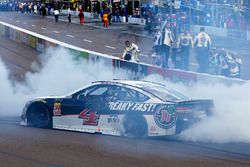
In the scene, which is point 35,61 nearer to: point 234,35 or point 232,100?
point 234,35

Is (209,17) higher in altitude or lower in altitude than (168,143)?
higher

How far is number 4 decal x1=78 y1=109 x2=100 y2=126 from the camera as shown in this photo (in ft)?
43.1

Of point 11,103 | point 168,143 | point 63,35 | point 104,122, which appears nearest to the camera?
point 168,143

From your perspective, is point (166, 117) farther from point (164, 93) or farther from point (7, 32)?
point (7, 32)

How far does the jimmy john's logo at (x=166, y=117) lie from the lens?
1224 centimetres

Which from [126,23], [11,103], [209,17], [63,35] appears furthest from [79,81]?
[126,23]

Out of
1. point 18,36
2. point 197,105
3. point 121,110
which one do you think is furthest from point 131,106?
point 18,36

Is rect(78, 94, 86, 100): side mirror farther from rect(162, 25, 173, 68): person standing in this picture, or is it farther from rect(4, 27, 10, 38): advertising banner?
rect(4, 27, 10, 38): advertising banner

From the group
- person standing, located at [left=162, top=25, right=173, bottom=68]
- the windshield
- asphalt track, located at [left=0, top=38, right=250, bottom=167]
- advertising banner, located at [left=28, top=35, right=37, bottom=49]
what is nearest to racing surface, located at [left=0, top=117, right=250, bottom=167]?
asphalt track, located at [left=0, top=38, right=250, bottom=167]

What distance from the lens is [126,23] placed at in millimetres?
53062

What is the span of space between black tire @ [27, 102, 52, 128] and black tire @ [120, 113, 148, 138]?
6.14 feet

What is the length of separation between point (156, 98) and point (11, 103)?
6.81 m

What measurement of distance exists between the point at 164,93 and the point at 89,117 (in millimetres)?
1517

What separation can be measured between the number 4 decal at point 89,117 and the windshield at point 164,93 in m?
1.09
